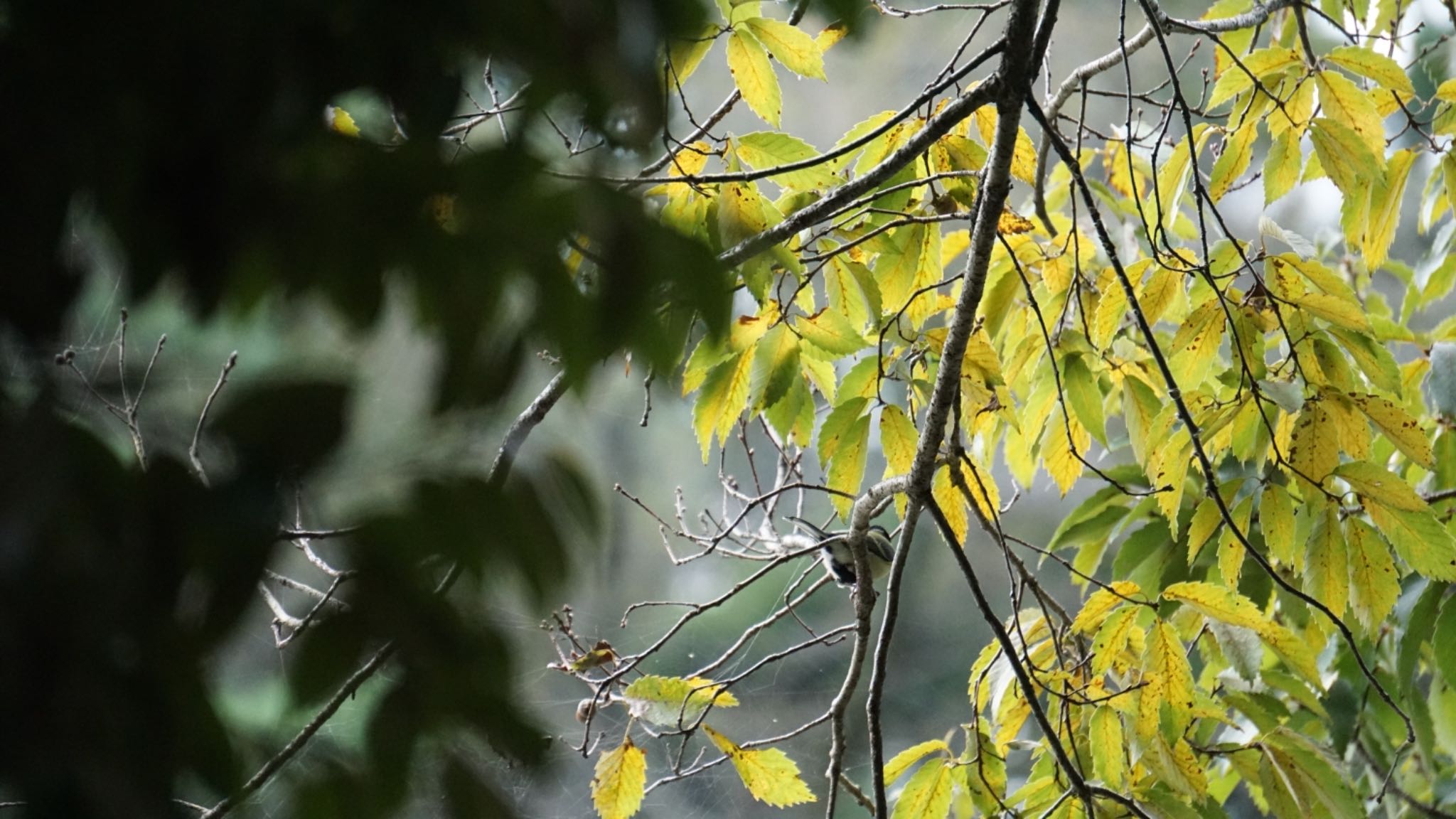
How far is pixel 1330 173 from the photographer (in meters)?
0.86

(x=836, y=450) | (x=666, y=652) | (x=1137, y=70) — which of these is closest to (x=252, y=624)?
(x=836, y=450)

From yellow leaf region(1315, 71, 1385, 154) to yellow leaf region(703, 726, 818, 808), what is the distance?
0.72 meters

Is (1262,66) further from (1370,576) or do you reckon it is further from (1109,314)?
(1370,576)

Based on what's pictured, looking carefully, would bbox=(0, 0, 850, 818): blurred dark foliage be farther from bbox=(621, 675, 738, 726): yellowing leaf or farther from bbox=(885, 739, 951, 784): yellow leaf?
bbox=(885, 739, 951, 784): yellow leaf

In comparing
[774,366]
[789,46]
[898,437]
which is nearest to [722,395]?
[774,366]

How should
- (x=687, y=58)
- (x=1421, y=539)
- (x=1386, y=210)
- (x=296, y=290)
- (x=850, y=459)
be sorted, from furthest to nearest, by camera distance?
(x=1386, y=210) → (x=850, y=459) → (x=1421, y=539) → (x=687, y=58) → (x=296, y=290)

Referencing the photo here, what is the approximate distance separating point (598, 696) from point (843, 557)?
270mm

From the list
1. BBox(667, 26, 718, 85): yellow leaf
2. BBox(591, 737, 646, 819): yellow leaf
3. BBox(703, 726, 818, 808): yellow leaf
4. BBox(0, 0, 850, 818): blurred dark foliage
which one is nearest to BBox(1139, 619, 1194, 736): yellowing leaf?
BBox(703, 726, 818, 808): yellow leaf

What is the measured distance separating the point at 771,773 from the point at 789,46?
0.62 m

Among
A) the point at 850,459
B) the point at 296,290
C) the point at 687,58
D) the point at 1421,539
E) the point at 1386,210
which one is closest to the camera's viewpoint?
the point at 296,290

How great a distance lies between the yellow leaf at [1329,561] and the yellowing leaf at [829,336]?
1.25 ft

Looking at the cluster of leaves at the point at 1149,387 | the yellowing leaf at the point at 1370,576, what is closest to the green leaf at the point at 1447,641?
the cluster of leaves at the point at 1149,387

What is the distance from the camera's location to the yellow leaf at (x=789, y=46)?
31.1 inches

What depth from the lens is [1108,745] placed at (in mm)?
879
